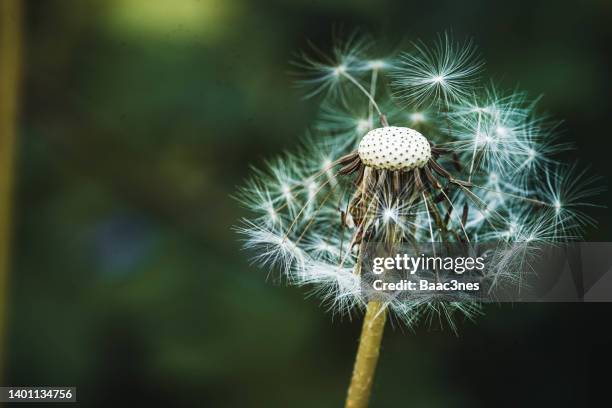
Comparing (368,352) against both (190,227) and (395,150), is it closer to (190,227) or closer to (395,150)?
(395,150)

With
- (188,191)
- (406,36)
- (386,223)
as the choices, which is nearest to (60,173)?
(188,191)

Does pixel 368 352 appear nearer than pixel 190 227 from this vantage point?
Yes

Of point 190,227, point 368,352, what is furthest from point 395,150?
point 190,227

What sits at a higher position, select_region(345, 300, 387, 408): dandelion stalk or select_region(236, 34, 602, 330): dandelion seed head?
select_region(236, 34, 602, 330): dandelion seed head

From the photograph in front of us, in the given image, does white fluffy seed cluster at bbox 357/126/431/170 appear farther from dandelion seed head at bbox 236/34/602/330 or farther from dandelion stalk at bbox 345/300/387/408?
dandelion stalk at bbox 345/300/387/408

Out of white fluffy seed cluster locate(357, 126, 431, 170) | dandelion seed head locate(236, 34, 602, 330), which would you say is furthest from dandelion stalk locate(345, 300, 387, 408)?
white fluffy seed cluster locate(357, 126, 431, 170)

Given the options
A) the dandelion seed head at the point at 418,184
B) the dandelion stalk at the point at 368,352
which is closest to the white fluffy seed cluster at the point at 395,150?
the dandelion seed head at the point at 418,184

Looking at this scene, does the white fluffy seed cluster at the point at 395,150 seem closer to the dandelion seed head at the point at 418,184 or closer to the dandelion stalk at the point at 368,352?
the dandelion seed head at the point at 418,184

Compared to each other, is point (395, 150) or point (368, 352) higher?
point (395, 150)
